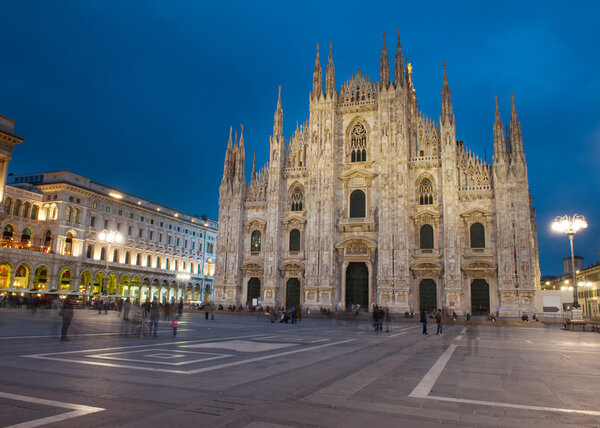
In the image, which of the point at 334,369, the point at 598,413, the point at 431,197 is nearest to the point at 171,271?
the point at 431,197

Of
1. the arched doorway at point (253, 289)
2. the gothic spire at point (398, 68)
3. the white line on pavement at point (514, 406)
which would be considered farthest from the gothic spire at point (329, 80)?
the white line on pavement at point (514, 406)

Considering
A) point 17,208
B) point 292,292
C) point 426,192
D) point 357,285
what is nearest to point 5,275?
point 17,208

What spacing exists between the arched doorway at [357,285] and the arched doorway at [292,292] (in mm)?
4991

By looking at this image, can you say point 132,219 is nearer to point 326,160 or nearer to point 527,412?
point 326,160

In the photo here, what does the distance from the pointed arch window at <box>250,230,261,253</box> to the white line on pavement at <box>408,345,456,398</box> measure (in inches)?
1420

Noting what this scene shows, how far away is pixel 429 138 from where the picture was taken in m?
42.9

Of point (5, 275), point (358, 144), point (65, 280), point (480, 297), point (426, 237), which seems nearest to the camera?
point (480, 297)

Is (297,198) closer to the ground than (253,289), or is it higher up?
higher up

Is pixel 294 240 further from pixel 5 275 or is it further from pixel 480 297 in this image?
pixel 5 275

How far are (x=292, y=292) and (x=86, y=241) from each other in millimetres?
27899

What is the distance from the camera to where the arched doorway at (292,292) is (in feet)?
147

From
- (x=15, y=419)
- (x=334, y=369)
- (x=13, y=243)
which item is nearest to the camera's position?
(x=15, y=419)

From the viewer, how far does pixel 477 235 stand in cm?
3994

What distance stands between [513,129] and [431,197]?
9318 millimetres
